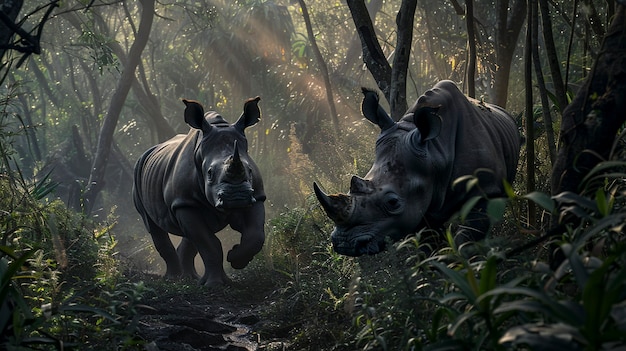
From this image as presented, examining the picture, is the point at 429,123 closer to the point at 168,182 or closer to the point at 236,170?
the point at 236,170

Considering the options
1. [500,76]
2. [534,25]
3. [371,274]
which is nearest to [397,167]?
[371,274]

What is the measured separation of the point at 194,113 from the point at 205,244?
3.95 ft

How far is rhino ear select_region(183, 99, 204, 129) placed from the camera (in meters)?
7.90

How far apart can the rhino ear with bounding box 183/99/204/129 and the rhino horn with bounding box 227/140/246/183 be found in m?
0.71

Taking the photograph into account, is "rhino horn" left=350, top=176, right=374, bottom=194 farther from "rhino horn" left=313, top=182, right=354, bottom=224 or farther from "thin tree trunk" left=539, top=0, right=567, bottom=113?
"thin tree trunk" left=539, top=0, right=567, bottom=113

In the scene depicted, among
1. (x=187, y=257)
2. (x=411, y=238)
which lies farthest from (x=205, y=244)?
(x=411, y=238)

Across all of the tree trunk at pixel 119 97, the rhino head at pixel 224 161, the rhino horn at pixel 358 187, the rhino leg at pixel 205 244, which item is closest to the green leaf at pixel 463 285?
the rhino horn at pixel 358 187

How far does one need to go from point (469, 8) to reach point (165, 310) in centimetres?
351

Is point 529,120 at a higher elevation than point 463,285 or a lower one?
higher

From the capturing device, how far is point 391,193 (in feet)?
17.1

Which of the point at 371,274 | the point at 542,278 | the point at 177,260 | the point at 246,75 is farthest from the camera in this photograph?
the point at 246,75

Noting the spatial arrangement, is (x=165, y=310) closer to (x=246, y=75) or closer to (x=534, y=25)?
(x=534, y=25)

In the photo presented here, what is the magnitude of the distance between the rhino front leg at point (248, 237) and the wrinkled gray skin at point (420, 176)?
2.52 meters

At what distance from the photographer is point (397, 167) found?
5.37 meters
